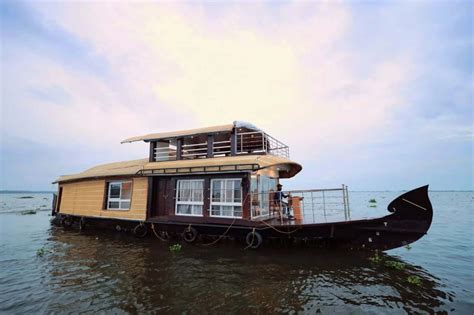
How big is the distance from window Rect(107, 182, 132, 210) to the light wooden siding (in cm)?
37

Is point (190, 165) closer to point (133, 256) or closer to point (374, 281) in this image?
point (133, 256)

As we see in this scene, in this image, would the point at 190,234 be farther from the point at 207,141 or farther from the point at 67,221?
the point at 67,221

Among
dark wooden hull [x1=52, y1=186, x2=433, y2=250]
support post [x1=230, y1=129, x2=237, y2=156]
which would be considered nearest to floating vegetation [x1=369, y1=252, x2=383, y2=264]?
dark wooden hull [x1=52, y1=186, x2=433, y2=250]

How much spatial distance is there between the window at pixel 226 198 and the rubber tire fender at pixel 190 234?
119 cm

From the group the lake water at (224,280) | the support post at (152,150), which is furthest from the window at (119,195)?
the lake water at (224,280)

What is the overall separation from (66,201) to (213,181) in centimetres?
1262

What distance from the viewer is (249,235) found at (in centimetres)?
1034

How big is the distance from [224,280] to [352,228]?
524cm

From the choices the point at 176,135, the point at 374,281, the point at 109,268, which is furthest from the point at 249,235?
the point at 176,135

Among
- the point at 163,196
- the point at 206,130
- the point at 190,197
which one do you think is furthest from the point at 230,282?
the point at 206,130

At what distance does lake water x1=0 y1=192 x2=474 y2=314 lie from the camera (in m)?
6.12

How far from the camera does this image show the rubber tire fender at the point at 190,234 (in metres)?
11.3

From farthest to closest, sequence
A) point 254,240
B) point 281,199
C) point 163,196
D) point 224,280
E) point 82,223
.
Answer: point 82,223 → point 163,196 → point 281,199 → point 254,240 → point 224,280

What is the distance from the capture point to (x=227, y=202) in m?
11.2
